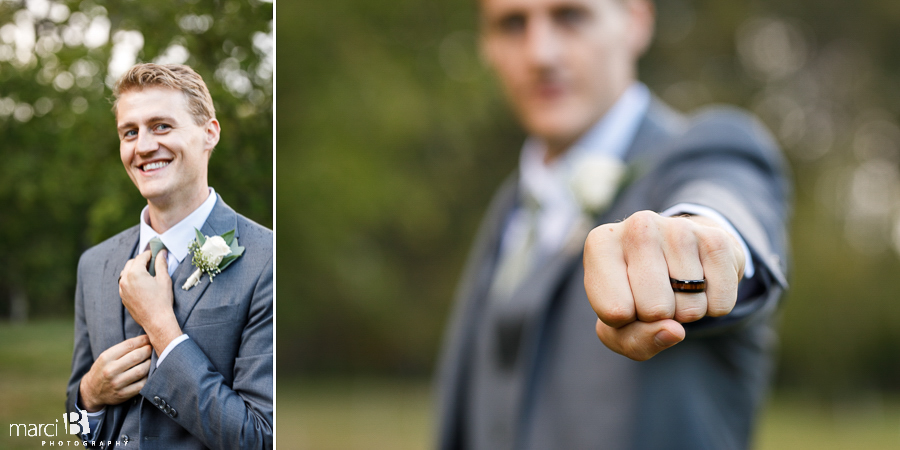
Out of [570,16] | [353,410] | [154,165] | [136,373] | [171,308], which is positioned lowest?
[353,410]

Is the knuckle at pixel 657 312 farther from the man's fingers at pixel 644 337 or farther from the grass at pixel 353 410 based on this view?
the grass at pixel 353 410

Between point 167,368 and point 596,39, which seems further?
point 596,39

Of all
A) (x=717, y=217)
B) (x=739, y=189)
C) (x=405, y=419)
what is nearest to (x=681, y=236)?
(x=717, y=217)

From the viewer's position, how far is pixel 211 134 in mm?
1753

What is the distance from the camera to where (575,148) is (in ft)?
7.13

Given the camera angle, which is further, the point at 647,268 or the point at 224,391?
the point at 224,391

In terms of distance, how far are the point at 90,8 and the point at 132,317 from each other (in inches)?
35.0

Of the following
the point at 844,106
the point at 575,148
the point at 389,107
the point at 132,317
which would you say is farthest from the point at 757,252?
the point at 844,106

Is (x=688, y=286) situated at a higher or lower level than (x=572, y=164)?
lower

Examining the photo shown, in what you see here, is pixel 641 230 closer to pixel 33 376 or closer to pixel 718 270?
pixel 718 270

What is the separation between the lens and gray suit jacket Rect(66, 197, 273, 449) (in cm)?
160

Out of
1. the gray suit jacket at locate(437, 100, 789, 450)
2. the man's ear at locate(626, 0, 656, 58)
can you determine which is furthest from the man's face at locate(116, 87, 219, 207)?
the man's ear at locate(626, 0, 656, 58)

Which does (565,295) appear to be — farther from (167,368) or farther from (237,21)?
(237,21)

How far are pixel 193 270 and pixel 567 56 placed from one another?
4.29 feet
